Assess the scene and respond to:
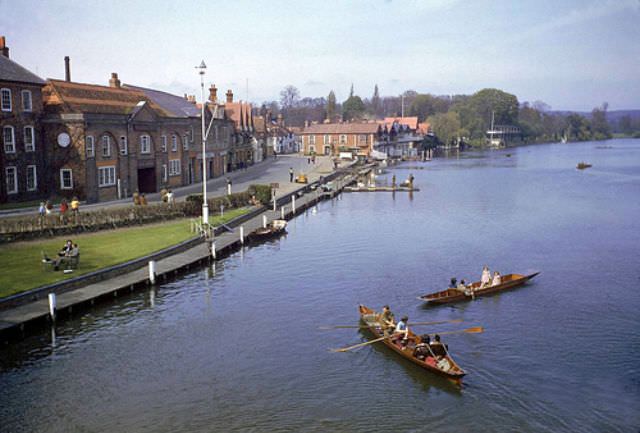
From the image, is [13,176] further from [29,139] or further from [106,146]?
[106,146]

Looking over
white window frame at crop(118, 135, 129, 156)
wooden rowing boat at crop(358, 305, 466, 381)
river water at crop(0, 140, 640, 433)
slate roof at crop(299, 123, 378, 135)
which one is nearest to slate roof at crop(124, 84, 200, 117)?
white window frame at crop(118, 135, 129, 156)

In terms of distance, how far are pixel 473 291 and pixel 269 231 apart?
67.6 ft

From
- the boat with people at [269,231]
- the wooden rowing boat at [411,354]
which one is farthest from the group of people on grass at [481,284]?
the boat with people at [269,231]

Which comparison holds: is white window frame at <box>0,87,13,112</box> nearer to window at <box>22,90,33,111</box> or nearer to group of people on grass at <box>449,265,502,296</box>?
window at <box>22,90,33,111</box>

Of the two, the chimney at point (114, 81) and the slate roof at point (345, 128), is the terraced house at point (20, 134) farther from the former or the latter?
the slate roof at point (345, 128)

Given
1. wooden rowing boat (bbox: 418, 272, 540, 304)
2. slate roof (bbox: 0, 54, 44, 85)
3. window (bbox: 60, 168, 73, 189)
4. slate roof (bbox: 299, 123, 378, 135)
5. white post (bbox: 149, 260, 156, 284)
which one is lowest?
wooden rowing boat (bbox: 418, 272, 540, 304)

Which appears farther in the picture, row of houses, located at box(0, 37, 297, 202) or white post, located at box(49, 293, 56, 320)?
row of houses, located at box(0, 37, 297, 202)

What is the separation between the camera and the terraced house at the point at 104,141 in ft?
178

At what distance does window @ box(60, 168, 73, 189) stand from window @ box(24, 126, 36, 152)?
3.02 m

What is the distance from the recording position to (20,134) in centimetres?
5219

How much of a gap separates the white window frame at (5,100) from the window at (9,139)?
1613 mm

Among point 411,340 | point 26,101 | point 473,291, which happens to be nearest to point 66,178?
point 26,101

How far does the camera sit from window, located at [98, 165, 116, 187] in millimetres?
56513

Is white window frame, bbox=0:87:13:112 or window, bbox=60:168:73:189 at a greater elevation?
white window frame, bbox=0:87:13:112
